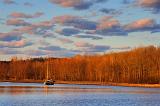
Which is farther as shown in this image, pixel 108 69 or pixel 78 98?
pixel 108 69

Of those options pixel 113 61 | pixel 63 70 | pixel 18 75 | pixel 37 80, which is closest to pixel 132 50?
pixel 113 61

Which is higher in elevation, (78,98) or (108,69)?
(108,69)

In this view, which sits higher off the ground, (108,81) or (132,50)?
(132,50)

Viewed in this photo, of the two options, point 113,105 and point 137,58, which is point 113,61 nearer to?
point 137,58

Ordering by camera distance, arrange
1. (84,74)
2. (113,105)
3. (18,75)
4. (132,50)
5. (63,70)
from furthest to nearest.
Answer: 1. (18,75)
2. (63,70)
3. (84,74)
4. (132,50)
5. (113,105)

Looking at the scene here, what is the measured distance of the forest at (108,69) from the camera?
4783 inches

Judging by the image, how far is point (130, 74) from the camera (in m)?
127

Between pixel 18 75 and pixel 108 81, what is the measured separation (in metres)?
64.1

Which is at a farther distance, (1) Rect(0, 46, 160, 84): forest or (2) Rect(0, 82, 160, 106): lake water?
(1) Rect(0, 46, 160, 84): forest

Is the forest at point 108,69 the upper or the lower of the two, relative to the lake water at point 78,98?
upper

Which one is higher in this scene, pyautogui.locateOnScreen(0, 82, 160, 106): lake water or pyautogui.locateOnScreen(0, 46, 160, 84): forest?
pyautogui.locateOnScreen(0, 46, 160, 84): forest

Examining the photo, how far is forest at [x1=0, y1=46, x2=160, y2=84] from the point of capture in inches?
4783

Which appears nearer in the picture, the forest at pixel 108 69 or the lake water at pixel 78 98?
the lake water at pixel 78 98

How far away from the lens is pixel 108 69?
140m
